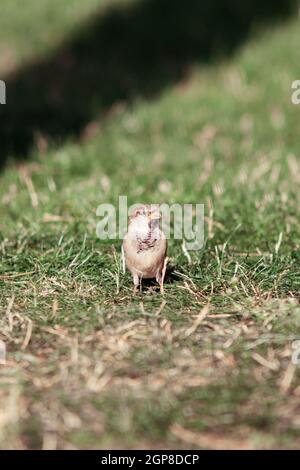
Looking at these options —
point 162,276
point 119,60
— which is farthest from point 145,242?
point 119,60

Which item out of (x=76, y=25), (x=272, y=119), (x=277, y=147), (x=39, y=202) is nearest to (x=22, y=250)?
(x=39, y=202)

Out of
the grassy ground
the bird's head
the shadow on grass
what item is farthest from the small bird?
the shadow on grass

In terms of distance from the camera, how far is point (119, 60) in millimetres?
9453

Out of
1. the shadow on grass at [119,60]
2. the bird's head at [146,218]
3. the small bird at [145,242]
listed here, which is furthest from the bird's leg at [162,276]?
the shadow on grass at [119,60]

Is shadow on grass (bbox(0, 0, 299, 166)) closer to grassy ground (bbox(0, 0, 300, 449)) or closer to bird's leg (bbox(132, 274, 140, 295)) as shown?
grassy ground (bbox(0, 0, 300, 449))

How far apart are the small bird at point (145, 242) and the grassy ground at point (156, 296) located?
193 mm

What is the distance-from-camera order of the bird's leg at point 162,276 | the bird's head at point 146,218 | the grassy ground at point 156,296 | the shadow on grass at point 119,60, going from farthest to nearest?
the shadow on grass at point 119,60, the bird's leg at point 162,276, the bird's head at point 146,218, the grassy ground at point 156,296

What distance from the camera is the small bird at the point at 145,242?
388 cm

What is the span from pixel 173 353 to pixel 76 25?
773cm

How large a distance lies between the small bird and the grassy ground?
7.6 inches

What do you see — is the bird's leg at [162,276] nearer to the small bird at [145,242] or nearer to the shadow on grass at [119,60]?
the small bird at [145,242]

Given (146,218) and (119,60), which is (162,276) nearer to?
(146,218)

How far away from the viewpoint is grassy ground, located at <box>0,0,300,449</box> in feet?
9.83

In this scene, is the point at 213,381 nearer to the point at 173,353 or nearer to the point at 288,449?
the point at 173,353
